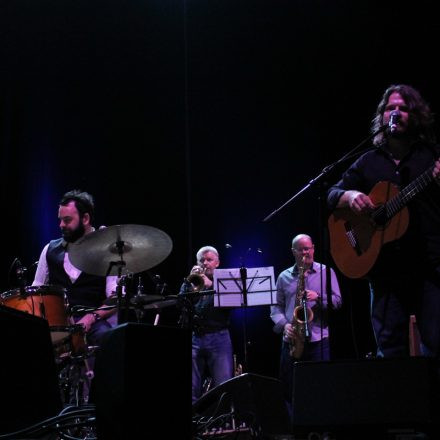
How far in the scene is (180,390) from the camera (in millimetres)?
1910

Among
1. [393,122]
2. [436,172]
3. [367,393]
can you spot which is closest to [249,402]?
[367,393]

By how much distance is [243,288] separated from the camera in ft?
22.6

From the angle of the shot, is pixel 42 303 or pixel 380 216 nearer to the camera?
pixel 380 216

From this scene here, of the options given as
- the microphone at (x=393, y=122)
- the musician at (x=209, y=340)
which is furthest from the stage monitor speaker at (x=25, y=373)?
the musician at (x=209, y=340)

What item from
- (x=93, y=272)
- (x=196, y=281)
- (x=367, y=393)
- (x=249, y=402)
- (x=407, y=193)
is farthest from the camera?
(x=196, y=281)

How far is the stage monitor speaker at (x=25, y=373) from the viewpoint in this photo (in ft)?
5.77

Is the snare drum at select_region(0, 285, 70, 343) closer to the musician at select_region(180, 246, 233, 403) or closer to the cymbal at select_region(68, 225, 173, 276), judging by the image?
the cymbal at select_region(68, 225, 173, 276)

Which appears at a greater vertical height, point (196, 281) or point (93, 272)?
point (196, 281)

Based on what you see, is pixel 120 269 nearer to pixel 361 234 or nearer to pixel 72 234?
pixel 72 234

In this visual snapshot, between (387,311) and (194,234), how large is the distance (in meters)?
5.75

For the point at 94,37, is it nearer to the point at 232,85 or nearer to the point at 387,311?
the point at 232,85

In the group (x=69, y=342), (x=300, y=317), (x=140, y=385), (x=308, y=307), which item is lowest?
(x=140, y=385)

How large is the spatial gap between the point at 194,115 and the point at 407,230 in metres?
6.01

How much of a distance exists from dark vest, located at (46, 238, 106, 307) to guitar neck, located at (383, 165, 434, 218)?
3.03 meters
